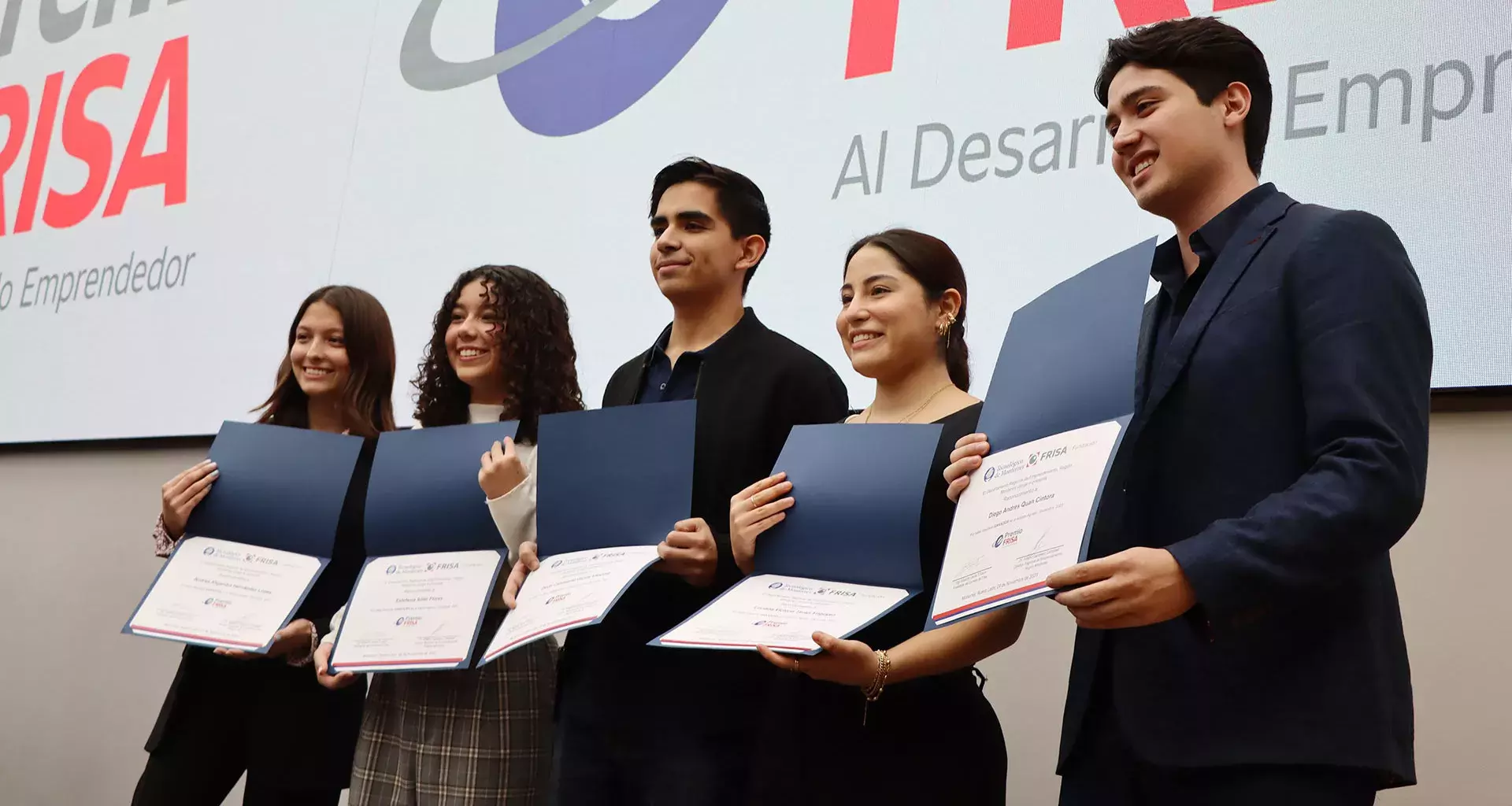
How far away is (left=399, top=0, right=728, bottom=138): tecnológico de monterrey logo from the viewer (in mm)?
3148

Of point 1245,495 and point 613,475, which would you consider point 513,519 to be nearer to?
point 613,475

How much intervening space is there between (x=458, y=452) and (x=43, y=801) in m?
3.13

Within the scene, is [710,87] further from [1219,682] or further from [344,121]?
[1219,682]

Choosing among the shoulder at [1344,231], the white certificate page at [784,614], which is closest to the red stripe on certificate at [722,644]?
the white certificate page at [784,614]

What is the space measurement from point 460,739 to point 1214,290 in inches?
51.2

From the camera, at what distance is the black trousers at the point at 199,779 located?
215 centimetres

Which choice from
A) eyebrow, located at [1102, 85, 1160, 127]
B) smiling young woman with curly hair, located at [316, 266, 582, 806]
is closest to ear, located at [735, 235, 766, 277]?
smiling young woman with curly hair, located at [316, 266, 582, 806]

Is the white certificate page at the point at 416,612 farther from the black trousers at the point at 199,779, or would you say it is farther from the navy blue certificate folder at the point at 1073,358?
the navy blue certificate folder at the point at 1073,358

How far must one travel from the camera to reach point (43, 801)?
4.18 m

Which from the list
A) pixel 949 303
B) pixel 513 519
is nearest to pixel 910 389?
pixel 949 303

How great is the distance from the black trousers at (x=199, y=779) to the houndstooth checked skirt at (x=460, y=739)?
0.67 ft

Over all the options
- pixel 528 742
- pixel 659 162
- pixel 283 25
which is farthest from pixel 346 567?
pixel 283 25

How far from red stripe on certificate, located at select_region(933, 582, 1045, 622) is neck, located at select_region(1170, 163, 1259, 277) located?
1.43 ft

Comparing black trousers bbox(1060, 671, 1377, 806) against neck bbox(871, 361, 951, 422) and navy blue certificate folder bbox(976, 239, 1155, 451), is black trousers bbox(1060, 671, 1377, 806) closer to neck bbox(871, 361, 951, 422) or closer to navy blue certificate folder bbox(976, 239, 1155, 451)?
navy blue certificate folder bbox(976, 239, 1155, 451)
